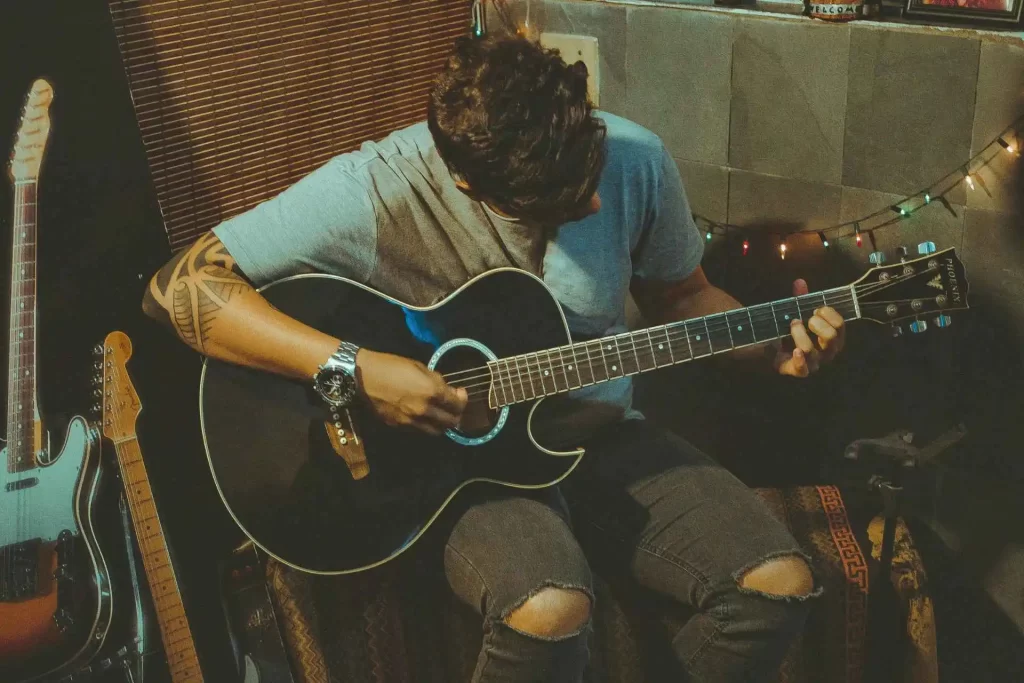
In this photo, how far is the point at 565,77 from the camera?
1.33m

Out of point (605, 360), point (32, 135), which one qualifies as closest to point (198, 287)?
point (32, 135)

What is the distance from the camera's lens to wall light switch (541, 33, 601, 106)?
5.81ft

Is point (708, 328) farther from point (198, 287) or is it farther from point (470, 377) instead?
point (198, 287)

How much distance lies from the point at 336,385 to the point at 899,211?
3.11ft

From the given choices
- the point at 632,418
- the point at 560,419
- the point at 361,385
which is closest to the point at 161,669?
the point at 361,385

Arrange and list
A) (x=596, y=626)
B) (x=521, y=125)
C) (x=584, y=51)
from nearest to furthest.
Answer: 1. (x=521, y=125)
2. (x=596, y=626)
3. (x=584, y=51)

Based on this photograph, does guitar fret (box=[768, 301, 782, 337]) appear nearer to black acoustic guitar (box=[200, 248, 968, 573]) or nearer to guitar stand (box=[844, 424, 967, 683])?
black acoustic guitar (box=[200, 248, 968, 573])

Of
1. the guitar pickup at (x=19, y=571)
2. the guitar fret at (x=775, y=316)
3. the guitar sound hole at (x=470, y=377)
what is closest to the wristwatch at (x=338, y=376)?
the guitar sound hole at (x=470, y=377)

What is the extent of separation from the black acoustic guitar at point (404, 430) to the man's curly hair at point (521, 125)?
7.0 inches

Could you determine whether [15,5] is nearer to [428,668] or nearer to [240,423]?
[240,423]

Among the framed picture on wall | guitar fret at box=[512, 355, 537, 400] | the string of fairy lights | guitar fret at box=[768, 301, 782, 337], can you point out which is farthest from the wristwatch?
the framed picture on wall

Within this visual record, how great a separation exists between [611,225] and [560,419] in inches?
13.2

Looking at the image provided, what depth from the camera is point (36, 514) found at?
1.40 metres

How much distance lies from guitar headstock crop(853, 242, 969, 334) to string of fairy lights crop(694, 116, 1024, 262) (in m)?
0.04
